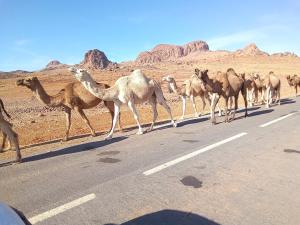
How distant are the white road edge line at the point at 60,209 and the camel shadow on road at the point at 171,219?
1135 millimetres

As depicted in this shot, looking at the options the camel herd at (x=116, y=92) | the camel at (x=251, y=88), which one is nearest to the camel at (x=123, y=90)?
the camel herd at (x=116, y=92)

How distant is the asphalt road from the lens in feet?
17.8

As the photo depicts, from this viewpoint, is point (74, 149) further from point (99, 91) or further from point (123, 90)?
point (123, 90)

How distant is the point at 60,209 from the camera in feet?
18.9

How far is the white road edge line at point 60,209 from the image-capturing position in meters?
5.46

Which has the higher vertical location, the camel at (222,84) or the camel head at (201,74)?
the camel head at (201,74)

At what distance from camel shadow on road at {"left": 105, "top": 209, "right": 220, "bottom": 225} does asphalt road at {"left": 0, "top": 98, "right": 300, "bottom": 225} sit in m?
0.01

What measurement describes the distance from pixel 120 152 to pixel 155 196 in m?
4.07

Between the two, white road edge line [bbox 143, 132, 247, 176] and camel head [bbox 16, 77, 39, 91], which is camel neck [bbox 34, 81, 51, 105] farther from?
white road edge line [bbox 143, 132, 247, 176]

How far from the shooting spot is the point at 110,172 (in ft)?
25.9

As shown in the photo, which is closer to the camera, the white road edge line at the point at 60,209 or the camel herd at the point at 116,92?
the white road edge line at the point at 60,209

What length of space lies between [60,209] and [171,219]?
5.55 feet

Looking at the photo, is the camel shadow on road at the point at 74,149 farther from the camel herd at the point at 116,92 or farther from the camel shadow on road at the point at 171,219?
the camel shadow on road at the point at 171,219

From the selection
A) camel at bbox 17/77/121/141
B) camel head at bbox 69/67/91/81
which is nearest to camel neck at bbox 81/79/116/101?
camel head at bbox 69/67/91/81
